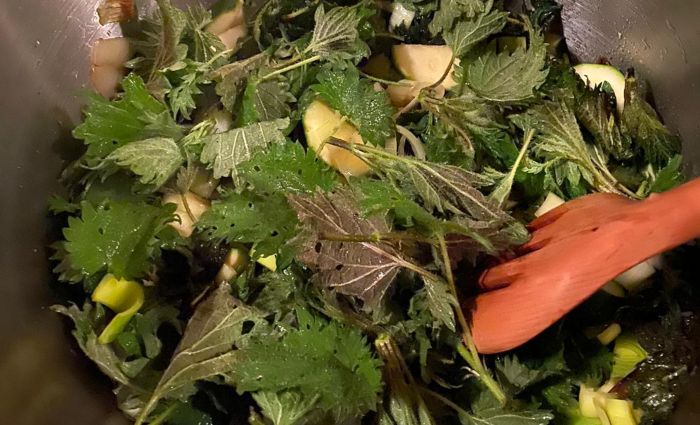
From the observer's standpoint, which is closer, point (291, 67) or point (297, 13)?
point (291, 67)

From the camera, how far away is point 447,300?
121cm

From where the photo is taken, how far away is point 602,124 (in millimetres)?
1576

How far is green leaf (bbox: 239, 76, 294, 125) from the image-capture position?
141 centimetres

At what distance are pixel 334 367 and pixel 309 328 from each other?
10cm

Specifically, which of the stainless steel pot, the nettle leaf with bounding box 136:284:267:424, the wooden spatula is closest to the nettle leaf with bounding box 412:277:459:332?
the wooden spatula

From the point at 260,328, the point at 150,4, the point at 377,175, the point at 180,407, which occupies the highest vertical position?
the point at 150,4

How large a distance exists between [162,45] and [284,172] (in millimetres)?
432

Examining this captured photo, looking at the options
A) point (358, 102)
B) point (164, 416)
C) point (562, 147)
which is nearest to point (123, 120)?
point (358, 102)

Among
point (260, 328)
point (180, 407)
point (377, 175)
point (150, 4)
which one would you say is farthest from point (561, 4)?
point (180, 407)

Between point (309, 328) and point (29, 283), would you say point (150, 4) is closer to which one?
point (29, 283)

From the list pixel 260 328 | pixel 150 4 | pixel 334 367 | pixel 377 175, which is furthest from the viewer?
pixel 150 4

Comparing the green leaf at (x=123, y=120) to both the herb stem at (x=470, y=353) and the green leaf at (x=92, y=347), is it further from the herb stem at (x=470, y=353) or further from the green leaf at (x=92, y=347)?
the herb stem at (x=470, y=353)

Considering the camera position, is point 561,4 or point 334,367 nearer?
point 334,367

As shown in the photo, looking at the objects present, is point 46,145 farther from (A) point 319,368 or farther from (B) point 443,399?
(B) point 443,399
